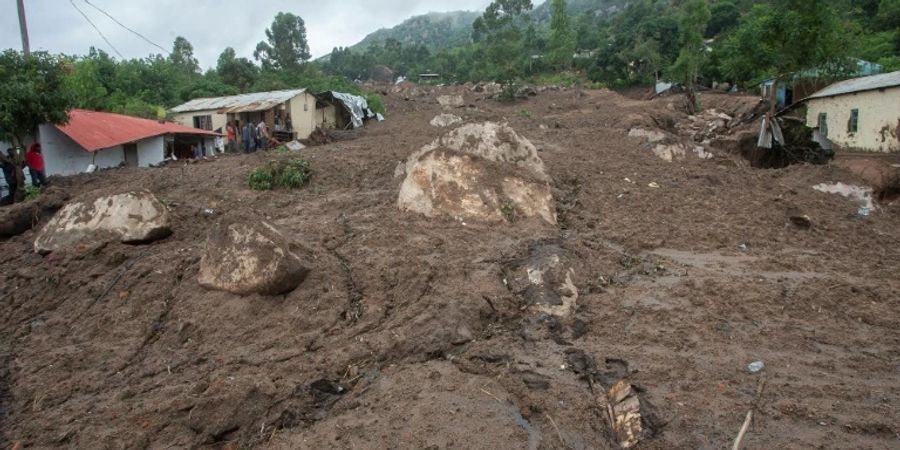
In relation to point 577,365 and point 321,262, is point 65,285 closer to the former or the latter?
point 321,262

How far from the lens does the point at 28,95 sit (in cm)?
1199

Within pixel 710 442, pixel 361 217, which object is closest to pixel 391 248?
pixel 361 217

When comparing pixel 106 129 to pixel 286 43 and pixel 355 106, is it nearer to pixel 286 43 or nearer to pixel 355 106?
pixel 355 106

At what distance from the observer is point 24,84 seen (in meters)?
12.0

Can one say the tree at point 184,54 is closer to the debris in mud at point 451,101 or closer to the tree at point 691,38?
the debris in mud at point 451,101

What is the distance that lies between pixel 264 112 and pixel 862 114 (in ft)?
69.0

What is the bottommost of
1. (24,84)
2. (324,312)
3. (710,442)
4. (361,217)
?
(710,442)

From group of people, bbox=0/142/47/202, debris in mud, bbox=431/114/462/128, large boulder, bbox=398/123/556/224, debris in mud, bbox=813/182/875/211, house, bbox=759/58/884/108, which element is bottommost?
debris in mud, bbox=813/182/875/211

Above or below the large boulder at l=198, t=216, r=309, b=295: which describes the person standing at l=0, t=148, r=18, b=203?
above

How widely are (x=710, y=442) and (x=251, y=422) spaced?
3.04 m

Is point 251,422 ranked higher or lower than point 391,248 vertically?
lower

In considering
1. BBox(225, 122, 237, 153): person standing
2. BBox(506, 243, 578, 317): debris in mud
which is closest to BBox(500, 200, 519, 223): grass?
BBox(506, 243, 578, 317): debris in mud

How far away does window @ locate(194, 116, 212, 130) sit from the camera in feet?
81.6

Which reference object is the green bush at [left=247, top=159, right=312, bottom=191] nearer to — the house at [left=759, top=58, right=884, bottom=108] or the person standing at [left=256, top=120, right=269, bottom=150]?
the person standing at [left=256, top=120, right=269, bottom=150]
